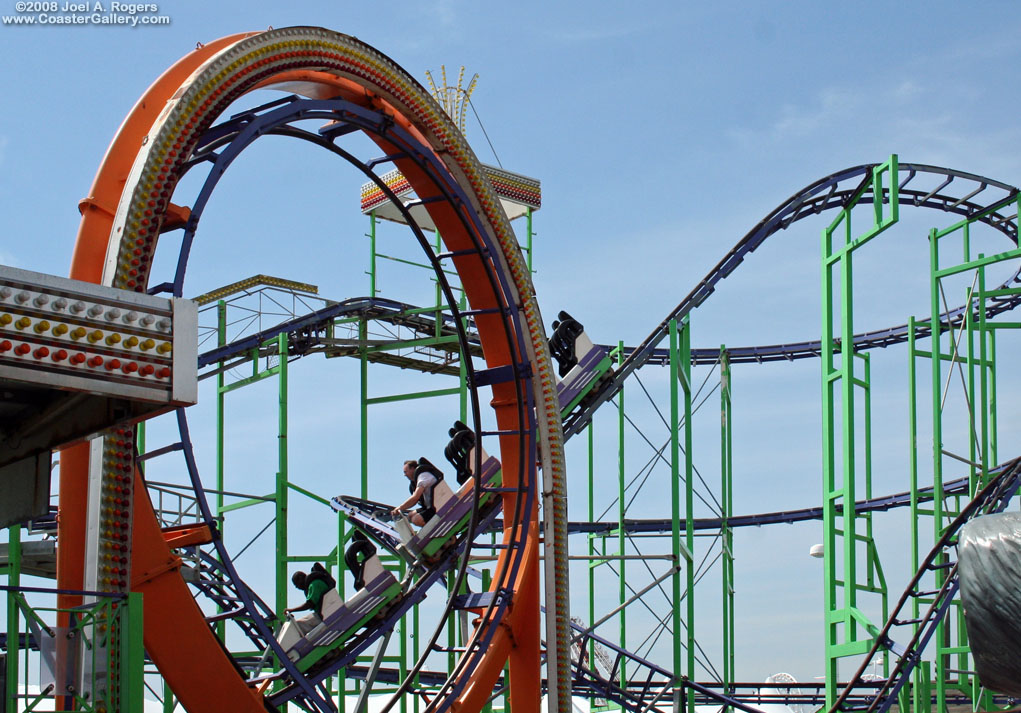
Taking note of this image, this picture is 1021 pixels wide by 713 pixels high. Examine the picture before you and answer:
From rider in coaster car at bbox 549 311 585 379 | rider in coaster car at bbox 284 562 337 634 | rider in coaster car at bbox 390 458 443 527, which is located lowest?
rider in coaster car at bbox 284 562 337 634

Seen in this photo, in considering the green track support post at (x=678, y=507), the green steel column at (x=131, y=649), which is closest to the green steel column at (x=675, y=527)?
the green track support post at (x=678, y=507)

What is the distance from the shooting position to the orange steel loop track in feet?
28.8

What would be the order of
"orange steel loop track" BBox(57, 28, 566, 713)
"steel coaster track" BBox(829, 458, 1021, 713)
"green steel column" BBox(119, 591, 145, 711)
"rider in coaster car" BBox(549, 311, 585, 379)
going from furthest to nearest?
"rider in coaster car" BBox(549, 311, 585, 379)
"steel coaster track" BBox(829, 458, 1021, 713)
"orange steel loop track" BBox(57, 28, 566, 713)
"green steel column" BBox(119, 591, 145, 711)

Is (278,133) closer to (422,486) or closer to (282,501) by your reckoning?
(422,486)

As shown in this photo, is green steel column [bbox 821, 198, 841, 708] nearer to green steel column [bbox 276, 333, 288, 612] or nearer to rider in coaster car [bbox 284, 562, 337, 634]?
rider in coaster car [bbox 284, 562, 337, 634]

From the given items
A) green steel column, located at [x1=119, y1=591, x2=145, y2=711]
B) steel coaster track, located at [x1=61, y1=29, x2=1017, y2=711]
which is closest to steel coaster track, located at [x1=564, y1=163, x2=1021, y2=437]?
steel coaster track, located at [x1=61, y1=29, x2=1017, y2=711]

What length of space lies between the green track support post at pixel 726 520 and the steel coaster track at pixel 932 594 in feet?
22.6

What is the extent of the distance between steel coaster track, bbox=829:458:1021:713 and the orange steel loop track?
328 centimetres

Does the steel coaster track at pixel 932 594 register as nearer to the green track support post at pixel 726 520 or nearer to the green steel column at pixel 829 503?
the green steel column at pixel 829 503

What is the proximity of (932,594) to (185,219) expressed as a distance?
7.94 metres

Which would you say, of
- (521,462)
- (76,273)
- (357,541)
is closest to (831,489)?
(521,462)

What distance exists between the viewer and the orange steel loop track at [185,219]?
28.8 feet

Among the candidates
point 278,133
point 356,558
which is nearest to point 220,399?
point 356,558

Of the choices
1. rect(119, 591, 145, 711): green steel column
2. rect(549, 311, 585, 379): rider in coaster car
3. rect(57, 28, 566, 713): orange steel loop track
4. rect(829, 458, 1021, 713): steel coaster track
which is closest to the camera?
rect(119, 591, 145, 711): green steel column
